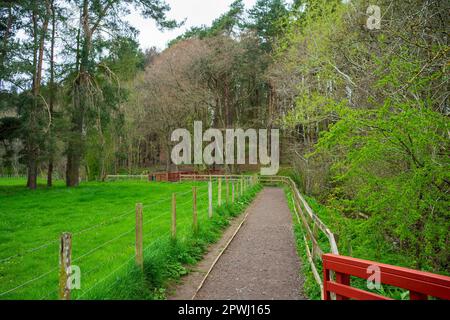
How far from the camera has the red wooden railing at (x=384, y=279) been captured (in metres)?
2.43

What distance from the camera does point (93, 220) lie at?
48.5 ft

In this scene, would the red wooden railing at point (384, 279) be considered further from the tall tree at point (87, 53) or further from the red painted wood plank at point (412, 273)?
the tall tree at point (87, 53)

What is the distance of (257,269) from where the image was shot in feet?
24.6

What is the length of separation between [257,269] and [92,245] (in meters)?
5.35

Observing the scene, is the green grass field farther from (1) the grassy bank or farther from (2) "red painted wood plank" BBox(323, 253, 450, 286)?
(2) "red painted wood plank" BBox(323, 253, 450, 286)

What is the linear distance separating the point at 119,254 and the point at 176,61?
109 ft

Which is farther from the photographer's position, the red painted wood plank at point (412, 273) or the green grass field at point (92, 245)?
the green grass field at point (92, 245)

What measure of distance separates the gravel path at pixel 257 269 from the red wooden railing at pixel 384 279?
259cm

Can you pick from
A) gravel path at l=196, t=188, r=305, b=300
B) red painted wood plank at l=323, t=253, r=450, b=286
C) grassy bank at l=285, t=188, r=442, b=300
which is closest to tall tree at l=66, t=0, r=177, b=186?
gravel path at l=196, t=188, r=305, b=300

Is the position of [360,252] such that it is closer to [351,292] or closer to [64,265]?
[351,292]

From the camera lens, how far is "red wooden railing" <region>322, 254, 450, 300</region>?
2.43m

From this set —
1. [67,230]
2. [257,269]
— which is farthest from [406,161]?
[67,230]

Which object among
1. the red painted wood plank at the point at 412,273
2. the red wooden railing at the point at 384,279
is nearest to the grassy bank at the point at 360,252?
the red wooden railing at the point at 384,279

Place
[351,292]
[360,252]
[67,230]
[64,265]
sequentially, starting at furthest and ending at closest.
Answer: [67,230] → [360,252] → [64,265] → [351,292]
